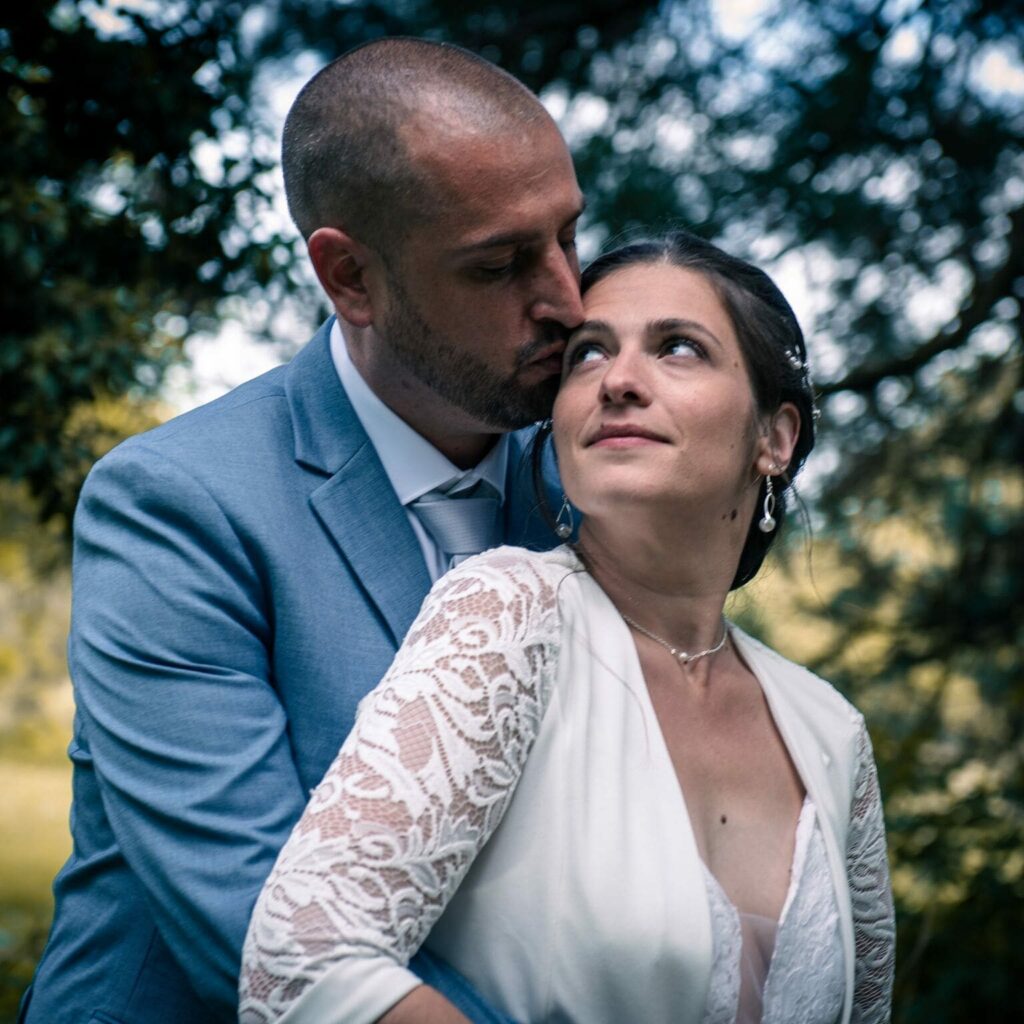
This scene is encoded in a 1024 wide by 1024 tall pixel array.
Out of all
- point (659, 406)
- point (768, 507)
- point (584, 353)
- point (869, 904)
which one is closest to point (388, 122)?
point (584, 353)

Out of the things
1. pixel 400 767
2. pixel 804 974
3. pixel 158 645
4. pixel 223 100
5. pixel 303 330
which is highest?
pixel 223 100

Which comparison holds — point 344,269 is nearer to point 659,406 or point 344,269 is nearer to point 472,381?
point 472,381

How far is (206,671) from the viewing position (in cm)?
201

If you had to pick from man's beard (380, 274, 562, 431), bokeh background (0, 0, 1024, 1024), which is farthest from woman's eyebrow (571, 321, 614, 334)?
bokeh background (0, 0, 1024, 1024)

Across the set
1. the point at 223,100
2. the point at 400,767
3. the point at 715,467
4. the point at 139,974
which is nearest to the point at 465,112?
the point at 715,467

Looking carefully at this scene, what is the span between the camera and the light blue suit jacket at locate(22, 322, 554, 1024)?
1898 millimetres

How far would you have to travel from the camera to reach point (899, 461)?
18.1ft

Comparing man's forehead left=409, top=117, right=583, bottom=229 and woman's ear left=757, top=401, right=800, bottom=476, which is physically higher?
man's forehead left=409, top=117, right=583, bottom=229

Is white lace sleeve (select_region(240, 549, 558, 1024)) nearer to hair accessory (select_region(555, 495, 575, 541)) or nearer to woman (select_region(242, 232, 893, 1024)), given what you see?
woman (select_region(242, 232, 893, 1024))

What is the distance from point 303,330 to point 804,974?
3203 millimetres

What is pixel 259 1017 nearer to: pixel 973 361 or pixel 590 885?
pixel 590 885

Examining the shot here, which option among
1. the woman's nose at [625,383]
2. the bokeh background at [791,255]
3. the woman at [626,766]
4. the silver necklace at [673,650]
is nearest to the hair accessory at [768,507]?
the woman at [626,766]

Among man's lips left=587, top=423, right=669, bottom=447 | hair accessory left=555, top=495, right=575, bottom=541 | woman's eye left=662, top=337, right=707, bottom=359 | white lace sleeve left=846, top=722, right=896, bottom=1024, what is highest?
woman's eye left=662, top=337, right=707, bottom=359

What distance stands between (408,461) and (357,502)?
0.62 feet
